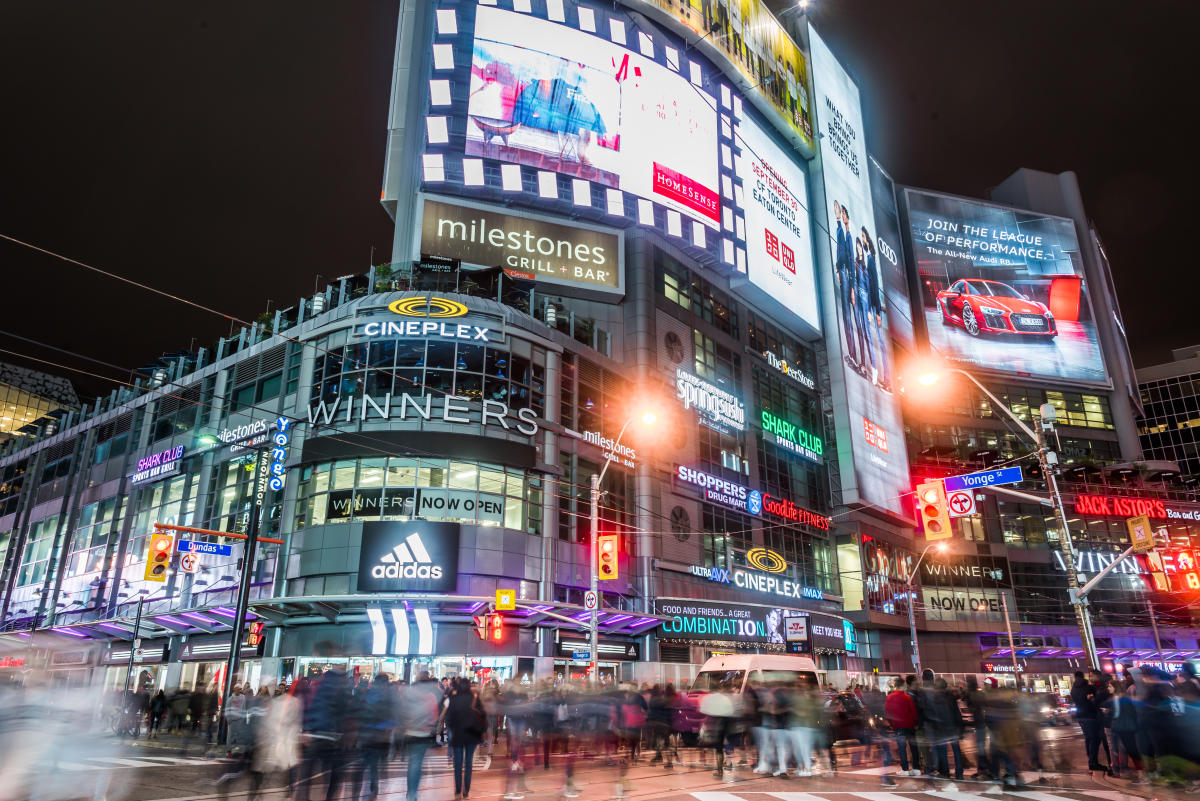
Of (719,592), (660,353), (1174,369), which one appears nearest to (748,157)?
(660,353)

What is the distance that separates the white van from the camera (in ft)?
78.1

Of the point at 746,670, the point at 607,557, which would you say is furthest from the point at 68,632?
the point at 746,670

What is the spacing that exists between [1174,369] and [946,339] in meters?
56.7

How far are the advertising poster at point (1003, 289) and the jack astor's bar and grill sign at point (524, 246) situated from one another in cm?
5197

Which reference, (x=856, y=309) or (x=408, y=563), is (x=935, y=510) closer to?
(x=408, y=563)

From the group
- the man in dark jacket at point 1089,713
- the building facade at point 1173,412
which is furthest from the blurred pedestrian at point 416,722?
the building facade at point 1173,412

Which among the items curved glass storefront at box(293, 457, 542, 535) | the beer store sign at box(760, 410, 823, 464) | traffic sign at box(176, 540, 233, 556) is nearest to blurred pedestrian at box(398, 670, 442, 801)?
traffic sign at box(176, 540, 233, 556)

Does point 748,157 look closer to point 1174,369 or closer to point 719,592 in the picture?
point 719,592

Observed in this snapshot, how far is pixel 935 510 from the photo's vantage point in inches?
849

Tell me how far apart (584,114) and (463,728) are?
4479cm

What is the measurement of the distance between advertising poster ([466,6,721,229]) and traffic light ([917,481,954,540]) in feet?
110

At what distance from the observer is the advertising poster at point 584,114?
160ft

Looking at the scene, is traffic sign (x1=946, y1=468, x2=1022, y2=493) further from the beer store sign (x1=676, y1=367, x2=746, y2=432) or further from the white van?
the beer store sign (x1=676, y1=367, x2=746, y2=432)

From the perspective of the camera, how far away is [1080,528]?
3059 inches
